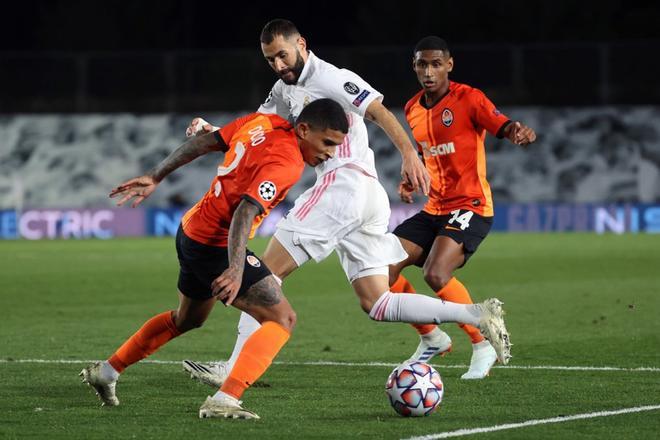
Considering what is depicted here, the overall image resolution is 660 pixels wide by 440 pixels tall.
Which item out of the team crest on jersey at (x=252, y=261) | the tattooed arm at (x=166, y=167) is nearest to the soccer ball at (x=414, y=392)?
the team crest on jersey at (x=252, y=261)

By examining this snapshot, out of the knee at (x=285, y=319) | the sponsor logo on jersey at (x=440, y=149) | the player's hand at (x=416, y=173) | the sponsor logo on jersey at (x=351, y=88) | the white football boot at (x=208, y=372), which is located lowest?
the white football boot at (x=208, y=372)

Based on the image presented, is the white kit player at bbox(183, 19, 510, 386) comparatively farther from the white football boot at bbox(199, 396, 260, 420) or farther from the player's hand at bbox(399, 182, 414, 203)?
the white football boot at bbox(199, 396, 260, 420)

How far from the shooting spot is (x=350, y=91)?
812cm

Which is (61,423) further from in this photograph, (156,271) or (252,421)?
(156,271)

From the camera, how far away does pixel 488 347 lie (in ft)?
28.2

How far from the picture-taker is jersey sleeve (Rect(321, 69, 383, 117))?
8039mm

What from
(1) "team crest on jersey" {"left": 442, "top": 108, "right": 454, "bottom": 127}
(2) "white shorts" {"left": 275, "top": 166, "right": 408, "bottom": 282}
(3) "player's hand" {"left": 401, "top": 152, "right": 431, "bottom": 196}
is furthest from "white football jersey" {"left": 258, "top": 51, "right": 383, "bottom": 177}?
(1) "team crest on jersey" {"left": 442, "top": 108, "right": 454, "bottom": 127}

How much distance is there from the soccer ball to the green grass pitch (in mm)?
75

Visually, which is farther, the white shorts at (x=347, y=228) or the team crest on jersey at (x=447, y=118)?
the team crest on jersey at (x=447, y=118)

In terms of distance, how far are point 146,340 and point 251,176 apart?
4.42ft

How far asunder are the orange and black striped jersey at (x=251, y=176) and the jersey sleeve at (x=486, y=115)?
7.82ft

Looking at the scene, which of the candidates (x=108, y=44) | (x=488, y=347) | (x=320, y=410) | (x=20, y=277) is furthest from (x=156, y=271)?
(x=108, y=44)

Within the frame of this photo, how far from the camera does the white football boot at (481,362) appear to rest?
27.7ft

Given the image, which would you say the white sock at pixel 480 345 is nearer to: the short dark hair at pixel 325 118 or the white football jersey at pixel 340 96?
the white football jersey at pixel 340 96
